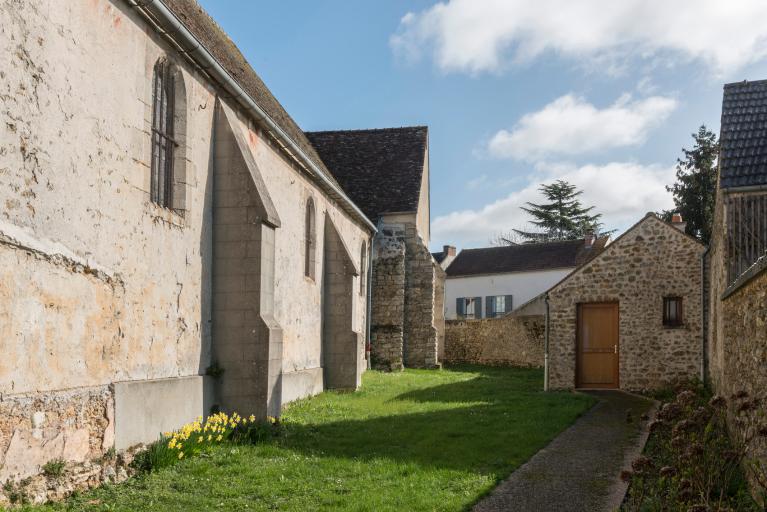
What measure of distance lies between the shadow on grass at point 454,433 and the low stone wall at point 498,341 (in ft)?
39.9

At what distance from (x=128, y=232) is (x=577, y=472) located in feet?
18.7

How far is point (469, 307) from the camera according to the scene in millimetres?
48750

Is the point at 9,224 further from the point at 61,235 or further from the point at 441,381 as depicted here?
the point at 441,381

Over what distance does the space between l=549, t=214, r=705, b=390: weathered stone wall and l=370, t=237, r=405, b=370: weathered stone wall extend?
617 cm

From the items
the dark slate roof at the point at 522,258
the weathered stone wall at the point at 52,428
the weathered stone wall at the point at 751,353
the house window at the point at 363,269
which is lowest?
the weathered stone wall at the point at 52,428

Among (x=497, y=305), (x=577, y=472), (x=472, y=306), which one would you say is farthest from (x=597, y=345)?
(x=472, y=306)

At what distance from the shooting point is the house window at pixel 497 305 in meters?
46.9

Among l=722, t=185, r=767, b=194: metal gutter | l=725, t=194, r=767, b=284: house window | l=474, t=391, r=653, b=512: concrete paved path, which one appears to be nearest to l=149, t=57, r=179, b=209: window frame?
l=474, t=391, r=653, b=512: concrete paved path

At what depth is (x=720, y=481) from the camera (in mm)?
6555

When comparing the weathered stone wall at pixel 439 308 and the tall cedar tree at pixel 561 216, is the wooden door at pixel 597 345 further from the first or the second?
the tall cedar tree at pixel 561 216

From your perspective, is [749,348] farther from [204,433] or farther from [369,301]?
[369,301]

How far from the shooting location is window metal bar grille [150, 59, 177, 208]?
8.73 m

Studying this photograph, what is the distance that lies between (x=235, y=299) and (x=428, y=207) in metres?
20.8

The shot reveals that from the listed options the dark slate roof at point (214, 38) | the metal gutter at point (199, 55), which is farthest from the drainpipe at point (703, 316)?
the dark slate roof at point (214, 38)
